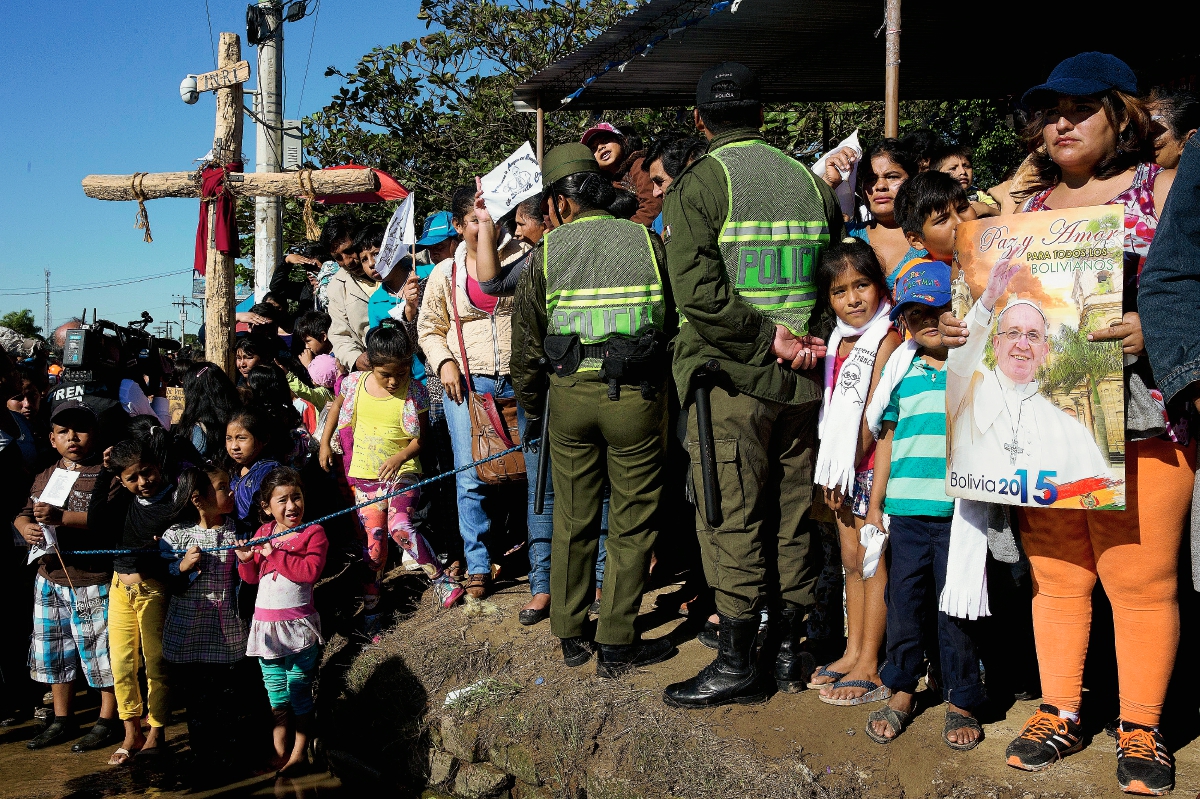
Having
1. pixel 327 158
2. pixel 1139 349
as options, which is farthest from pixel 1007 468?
pixel 327 158

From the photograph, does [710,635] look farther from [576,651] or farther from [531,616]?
[531,616]

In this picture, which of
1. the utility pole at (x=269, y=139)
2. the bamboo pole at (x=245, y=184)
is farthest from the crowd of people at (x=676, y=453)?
the utility pole at (x=269, y=139)

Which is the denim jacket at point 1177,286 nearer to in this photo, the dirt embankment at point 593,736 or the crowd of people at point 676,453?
the crowd of people at point 676,453

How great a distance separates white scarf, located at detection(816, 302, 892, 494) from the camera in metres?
3.55

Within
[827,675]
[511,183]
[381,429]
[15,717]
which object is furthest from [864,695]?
[15,717]

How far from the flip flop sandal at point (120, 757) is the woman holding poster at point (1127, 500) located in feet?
14.1

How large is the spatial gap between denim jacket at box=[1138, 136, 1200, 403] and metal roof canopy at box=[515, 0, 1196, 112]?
3298 millimetres

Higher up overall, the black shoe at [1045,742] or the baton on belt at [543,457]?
the baton on belt at [543,457]

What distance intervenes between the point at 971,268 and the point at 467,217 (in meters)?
2.71

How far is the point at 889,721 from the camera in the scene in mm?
3432

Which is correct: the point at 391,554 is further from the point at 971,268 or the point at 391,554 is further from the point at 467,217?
the point at 971,268

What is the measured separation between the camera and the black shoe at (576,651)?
437 cm

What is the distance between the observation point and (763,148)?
3736 mm

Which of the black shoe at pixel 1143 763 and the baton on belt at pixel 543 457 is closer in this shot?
the black shoe at pixel 1143 763
